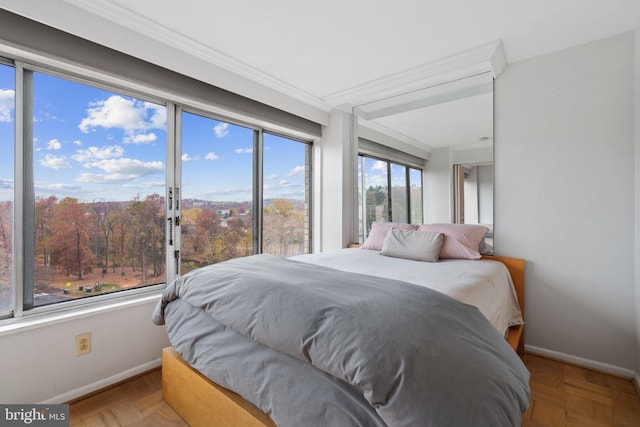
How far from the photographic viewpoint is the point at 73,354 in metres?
1.78

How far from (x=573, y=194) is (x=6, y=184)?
12.1ft

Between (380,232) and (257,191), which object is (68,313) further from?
(380,232)

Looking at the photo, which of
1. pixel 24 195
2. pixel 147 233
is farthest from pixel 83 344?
pixel 24 195

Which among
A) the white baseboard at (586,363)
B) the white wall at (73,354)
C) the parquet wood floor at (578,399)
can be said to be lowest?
the parquet wood floor at (578,399)

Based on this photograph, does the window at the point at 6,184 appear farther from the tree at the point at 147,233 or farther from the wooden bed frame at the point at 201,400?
the wooden bed frame at the point at 201,400

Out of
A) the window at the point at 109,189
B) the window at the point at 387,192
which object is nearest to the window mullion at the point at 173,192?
the window at the point at 109,189

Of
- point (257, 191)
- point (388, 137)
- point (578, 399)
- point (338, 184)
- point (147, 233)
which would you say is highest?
point (388, 137)

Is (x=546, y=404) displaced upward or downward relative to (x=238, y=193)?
downward

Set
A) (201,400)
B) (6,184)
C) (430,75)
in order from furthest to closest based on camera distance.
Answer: (430,75) < (6,184) < (201,400)

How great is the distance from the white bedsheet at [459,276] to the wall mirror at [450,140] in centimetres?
54

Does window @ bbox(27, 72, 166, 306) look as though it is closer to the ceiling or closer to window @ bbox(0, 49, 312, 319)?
window @ bbox(0, 49, 312, 319)

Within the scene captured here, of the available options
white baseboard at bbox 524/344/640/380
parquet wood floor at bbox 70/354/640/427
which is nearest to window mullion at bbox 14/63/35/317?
parquet wood floor at bbox 70/354/640/427

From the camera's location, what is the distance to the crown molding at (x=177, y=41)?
1749 mm

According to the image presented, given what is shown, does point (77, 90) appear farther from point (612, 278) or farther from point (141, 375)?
point (612, 278)
